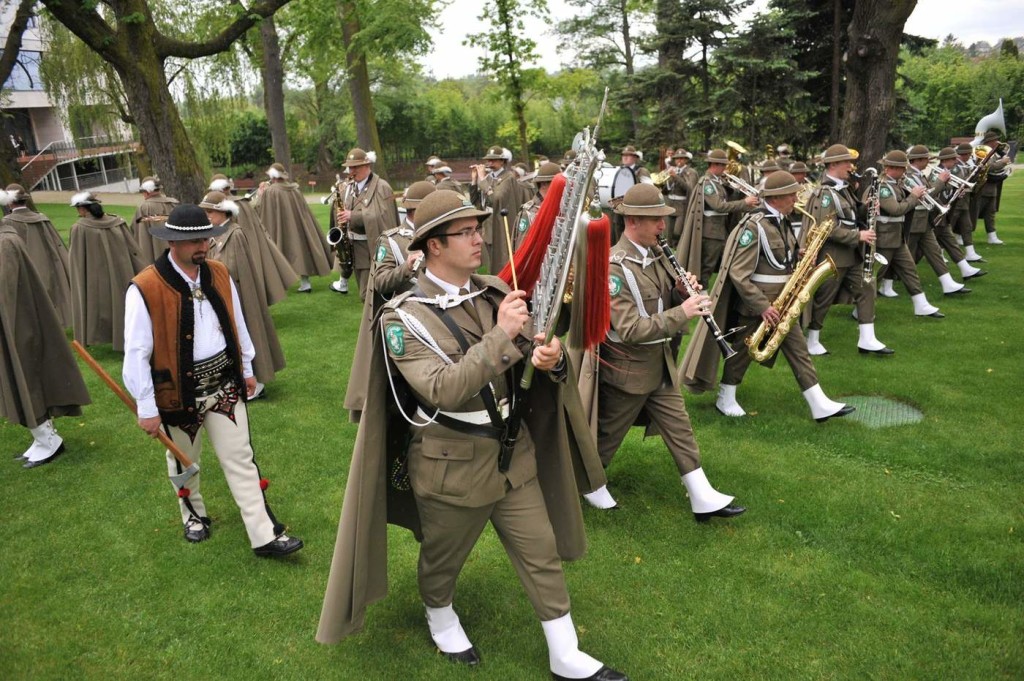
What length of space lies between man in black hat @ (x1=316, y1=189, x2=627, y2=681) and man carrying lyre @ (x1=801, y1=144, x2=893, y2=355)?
570 centimetres

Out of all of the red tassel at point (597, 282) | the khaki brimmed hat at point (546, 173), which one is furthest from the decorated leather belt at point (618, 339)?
the khaki brimmed hat at point (546, 173)

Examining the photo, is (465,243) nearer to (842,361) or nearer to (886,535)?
(886,535)

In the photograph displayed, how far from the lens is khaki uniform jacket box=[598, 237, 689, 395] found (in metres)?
4.98

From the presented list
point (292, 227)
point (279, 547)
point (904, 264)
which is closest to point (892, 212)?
point (904, 264)

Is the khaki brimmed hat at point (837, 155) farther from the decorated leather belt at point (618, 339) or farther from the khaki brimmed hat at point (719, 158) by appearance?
the decorated leather belt at point (618, 339)

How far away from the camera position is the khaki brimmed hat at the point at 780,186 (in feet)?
21.6

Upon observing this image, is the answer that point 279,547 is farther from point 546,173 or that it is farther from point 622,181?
point 622,181

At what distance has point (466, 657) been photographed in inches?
160

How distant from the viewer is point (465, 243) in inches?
132

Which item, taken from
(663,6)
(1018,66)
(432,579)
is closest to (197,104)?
(663,6)

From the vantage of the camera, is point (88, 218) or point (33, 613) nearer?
point (33, 613)

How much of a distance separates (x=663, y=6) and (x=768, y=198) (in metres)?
21.0

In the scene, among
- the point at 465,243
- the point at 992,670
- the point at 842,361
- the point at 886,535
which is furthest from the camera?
the point at 842,361

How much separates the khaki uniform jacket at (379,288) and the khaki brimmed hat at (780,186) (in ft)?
10.6
